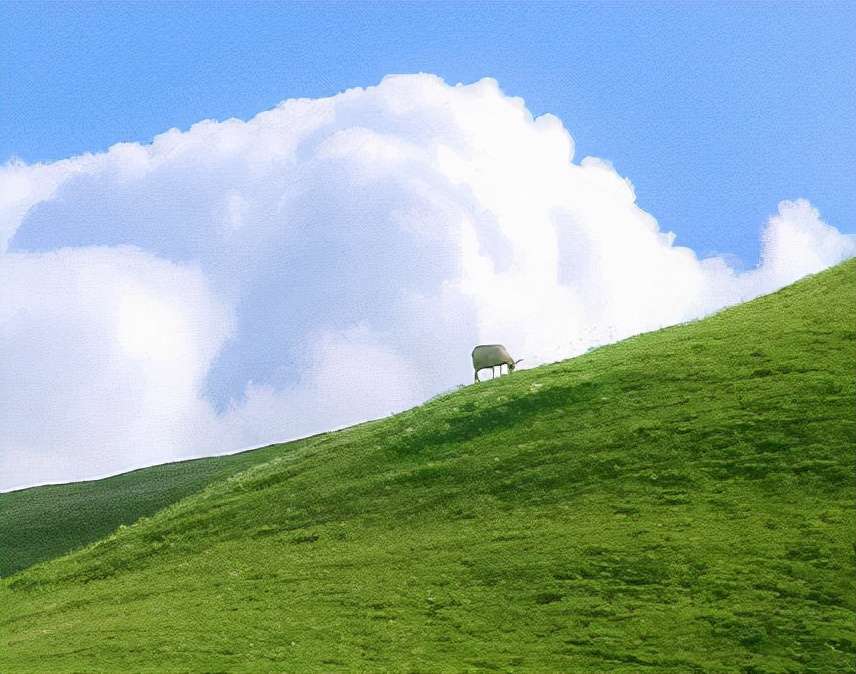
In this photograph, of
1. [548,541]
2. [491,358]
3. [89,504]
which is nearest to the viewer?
[548,541]

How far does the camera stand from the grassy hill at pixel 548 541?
53.1 feet

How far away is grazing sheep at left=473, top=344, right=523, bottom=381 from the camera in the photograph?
1425 inches

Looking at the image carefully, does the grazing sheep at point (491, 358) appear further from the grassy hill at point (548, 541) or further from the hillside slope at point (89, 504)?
the hillside slope at point (89, 504)

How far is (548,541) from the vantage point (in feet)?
65.1

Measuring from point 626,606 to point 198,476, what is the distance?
2973 cm

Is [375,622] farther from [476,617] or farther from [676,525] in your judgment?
[676,525]

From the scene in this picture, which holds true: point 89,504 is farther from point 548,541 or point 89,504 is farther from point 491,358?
point 548,541

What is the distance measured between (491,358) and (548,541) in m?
16.9

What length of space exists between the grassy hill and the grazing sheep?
403 centimetres

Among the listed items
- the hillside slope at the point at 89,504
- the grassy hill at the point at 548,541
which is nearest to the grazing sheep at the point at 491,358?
the grassy hill at the point at 548,541

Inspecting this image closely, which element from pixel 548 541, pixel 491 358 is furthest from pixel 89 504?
pixel 548 541


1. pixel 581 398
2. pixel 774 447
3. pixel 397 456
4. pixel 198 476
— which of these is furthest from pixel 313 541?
pixel 198 476

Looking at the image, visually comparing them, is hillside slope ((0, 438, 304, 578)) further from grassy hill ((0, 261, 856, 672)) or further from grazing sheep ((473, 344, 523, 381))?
grazing sheep ((473, 344, 523, 381))

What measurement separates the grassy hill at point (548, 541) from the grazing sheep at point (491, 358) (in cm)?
403
